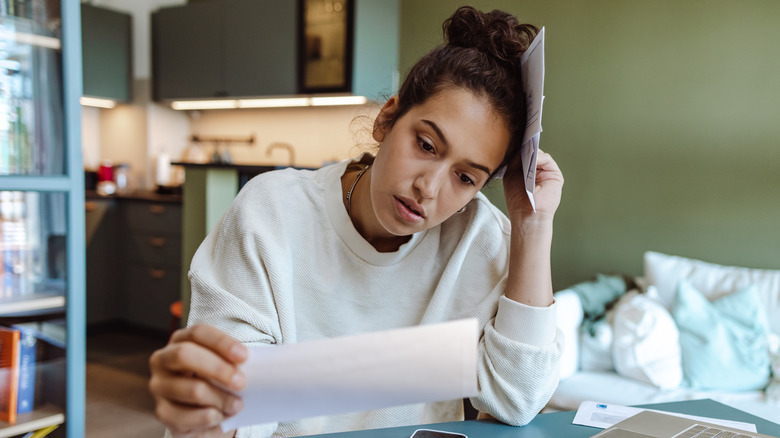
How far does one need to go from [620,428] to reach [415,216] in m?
0.40

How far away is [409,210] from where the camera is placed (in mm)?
880

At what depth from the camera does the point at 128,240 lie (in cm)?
420

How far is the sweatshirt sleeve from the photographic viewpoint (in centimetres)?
85

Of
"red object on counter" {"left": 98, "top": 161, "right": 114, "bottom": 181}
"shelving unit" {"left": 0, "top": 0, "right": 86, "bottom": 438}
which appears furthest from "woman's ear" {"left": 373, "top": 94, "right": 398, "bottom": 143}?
"red object on counter" {"left": 98, "top": 161, "right": 114, "bottom": 181}

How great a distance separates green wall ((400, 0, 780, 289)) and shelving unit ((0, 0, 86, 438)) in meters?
1.63

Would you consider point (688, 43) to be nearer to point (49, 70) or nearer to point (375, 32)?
point (375, 32)

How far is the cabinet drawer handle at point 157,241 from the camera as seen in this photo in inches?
156

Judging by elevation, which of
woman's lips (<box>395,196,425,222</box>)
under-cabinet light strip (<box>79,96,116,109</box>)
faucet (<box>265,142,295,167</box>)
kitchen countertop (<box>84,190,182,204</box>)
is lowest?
kitchen countertop (<box>84,190,182,204</box>)

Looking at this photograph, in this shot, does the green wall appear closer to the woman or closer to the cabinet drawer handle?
the woman

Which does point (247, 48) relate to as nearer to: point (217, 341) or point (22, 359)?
point (22, 359)

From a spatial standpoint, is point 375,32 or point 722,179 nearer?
point 722,179

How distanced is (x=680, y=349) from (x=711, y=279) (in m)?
0.46

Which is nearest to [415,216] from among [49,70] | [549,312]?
[549,312]

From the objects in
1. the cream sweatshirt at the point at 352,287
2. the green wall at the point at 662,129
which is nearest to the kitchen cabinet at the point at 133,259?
the green wall at the point at 662,129
